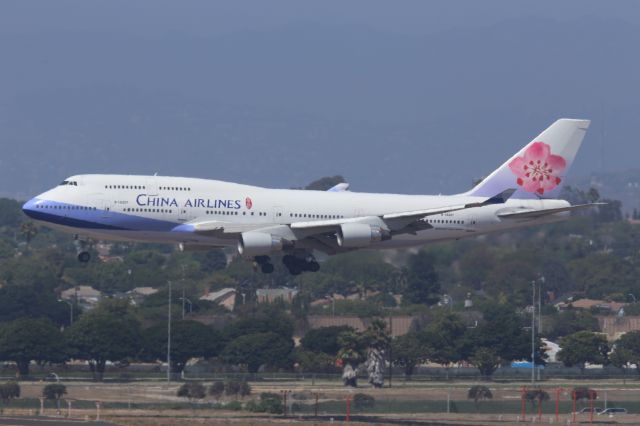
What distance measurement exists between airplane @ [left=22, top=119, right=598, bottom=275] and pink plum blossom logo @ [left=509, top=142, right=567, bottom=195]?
789mm

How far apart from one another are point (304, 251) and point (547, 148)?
14.1 metres

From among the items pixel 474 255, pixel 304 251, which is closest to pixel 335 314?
pixel 474 255

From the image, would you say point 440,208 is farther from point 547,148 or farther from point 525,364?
point 525,364

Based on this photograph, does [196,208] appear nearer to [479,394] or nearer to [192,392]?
[192,392]

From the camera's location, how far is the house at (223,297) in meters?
136

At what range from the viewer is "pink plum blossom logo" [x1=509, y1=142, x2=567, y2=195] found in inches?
3073

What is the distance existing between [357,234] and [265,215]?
4423 mm

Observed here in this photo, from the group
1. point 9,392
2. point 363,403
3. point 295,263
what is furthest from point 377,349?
point 9,392

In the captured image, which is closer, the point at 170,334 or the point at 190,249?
the point at 190,249

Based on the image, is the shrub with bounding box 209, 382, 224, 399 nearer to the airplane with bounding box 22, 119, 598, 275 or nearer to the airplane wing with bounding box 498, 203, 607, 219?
the airplane with bounding box 22, 119, 598, 275

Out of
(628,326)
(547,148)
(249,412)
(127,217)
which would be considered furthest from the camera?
(628,326)

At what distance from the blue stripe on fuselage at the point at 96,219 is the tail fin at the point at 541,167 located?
1710 centimetres

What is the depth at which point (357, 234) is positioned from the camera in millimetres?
71875

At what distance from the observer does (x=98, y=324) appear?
9544 centimetres
